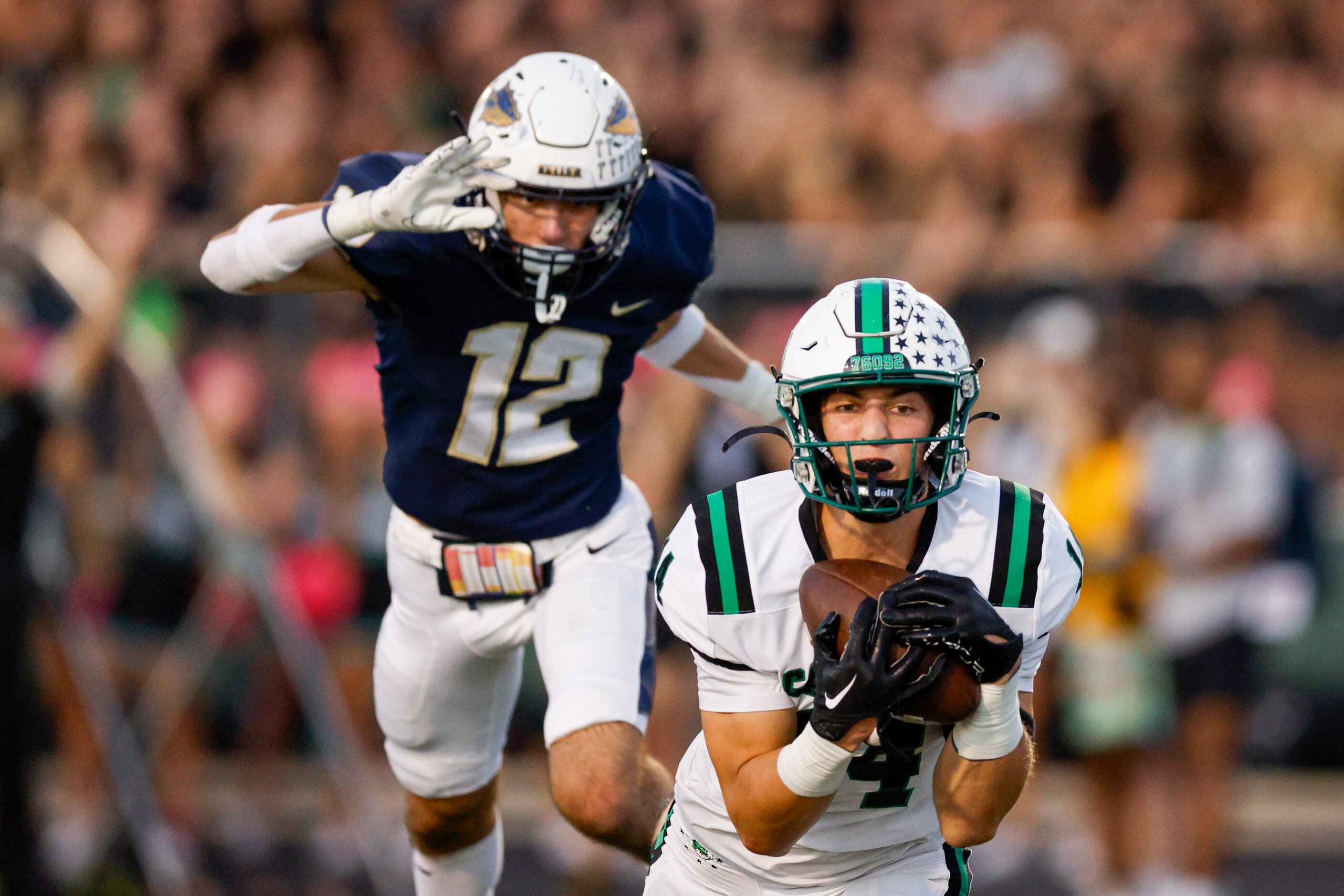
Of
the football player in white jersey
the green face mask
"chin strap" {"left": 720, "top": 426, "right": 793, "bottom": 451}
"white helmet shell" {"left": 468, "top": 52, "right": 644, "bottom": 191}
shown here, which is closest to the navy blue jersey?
"white helmet shell" {"left": 468, "top": 52, "right": 644, "bottom": 191}

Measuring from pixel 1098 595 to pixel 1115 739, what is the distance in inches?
23.0

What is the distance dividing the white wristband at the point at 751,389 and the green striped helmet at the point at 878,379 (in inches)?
56.9

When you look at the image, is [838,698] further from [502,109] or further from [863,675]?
[502,109]

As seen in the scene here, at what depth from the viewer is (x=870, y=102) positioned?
8.61 m

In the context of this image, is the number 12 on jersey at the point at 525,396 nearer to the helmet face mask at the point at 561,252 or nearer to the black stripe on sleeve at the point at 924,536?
the helmet face mask at the point at 561,252

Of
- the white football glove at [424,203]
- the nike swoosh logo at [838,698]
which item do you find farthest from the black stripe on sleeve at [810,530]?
the white football glove at [424,203]

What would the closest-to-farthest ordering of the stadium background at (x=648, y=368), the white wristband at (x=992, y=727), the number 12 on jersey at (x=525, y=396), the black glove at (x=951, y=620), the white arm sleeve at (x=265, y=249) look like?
the black glove at (x=951, y=620) < the white wristband at (x=992, y=727) < the white arm sleeve at (x=265, y=249) < the number 12 on jersey at (x=525, y=396) < the stadium background at (x=648, y=368)

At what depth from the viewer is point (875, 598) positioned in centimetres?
276

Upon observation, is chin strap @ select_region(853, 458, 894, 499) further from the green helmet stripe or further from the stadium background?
the stadium background

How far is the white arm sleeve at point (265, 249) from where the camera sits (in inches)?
148

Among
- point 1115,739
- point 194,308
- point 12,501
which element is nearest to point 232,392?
point 194,308

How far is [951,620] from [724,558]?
0.48 m

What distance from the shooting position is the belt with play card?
4.11m

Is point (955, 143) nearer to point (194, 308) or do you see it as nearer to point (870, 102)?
point (870, 102)
